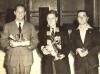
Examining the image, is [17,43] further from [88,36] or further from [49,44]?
[88,36]

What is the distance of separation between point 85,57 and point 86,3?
225 centimetres

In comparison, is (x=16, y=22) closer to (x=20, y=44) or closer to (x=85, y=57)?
(x=20, y=44)

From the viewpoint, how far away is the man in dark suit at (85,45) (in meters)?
2.53

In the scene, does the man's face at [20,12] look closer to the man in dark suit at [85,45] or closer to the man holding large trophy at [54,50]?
the man holding large trophy at [54,50]

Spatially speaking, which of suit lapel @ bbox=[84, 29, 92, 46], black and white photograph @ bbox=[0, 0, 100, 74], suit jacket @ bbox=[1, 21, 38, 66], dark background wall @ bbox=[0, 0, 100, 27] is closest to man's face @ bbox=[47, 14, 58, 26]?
black and white photograph @ bbox=[0, 0, 100, 74]

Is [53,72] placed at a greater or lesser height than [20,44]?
lesser

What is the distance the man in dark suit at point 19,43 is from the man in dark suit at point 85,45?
1.21 ft

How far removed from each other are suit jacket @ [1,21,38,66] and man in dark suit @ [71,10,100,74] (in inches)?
14.5

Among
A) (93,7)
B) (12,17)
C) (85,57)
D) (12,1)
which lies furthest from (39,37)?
(12,1)

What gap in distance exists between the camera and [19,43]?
246 cm

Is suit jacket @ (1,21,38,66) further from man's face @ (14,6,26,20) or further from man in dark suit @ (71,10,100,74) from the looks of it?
man in dark suit @ (71,10,100,74)

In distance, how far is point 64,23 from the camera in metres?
4.61

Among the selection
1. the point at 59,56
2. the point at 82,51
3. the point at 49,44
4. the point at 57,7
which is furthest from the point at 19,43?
the point at 57,7

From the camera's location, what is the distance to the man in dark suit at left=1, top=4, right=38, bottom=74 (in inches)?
97.0
